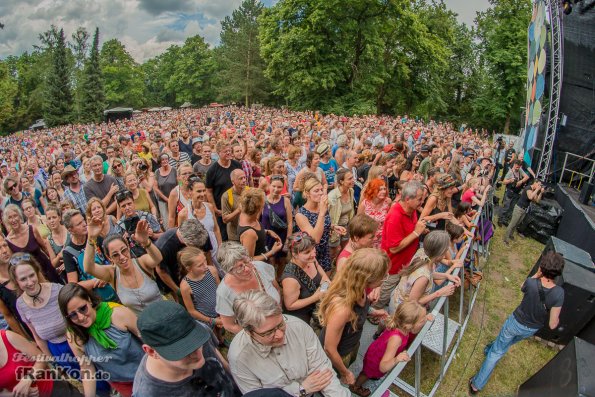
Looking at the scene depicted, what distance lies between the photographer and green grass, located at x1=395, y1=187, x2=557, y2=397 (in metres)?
3.63

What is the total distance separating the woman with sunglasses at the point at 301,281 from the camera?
8.64ft

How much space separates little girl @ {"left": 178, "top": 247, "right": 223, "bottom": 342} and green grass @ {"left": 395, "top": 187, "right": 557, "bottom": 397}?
2.25m

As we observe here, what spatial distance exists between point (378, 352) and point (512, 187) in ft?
24.2

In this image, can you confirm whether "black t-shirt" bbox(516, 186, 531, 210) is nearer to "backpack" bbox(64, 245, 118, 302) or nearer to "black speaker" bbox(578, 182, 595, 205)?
"black speaker" bbox(578, 182, 595, 205)

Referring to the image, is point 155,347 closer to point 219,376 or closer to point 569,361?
point 219,376

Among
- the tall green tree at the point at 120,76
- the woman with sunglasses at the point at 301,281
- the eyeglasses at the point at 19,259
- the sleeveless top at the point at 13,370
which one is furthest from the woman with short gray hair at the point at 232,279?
the tall green tree at the point at 120,76

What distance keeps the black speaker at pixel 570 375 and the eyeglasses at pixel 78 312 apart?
3480 millimetres

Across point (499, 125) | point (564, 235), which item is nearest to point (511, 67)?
point (499, 125)

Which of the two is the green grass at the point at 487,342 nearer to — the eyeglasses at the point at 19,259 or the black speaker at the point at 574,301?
the black speaker at the point at 574,301

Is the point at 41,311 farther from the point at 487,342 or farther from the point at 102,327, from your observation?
the point at 487,342

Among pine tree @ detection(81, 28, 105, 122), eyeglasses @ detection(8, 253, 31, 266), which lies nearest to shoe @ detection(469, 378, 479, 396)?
eyeglasses @ detection(8, 253, 31, 266)

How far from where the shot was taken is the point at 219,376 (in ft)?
6.17

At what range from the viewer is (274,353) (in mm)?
1850

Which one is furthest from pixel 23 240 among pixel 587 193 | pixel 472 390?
pixel 587 193
